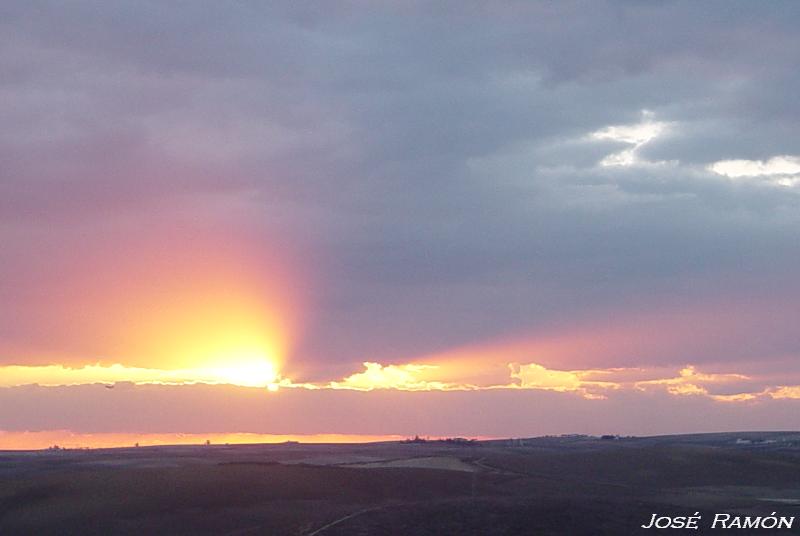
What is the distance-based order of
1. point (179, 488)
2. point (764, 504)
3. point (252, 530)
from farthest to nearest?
point (179, 488), point (764, 504), point (252, 530)

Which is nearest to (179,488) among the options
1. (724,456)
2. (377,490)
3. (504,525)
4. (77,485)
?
(77,485)

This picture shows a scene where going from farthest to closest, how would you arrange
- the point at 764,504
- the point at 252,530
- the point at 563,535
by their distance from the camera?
the point at 764,504
the point at 252,530
the point at 563,535

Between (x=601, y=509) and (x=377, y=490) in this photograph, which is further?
(x=377, y=490)

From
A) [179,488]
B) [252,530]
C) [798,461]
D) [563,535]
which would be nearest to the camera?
[563,535]

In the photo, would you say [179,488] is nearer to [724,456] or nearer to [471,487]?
[471,487]

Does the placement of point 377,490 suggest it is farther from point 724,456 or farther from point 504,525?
point 724,456

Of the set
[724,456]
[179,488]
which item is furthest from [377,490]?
[724,456]

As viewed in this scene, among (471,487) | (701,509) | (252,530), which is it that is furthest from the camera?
(471,487)
